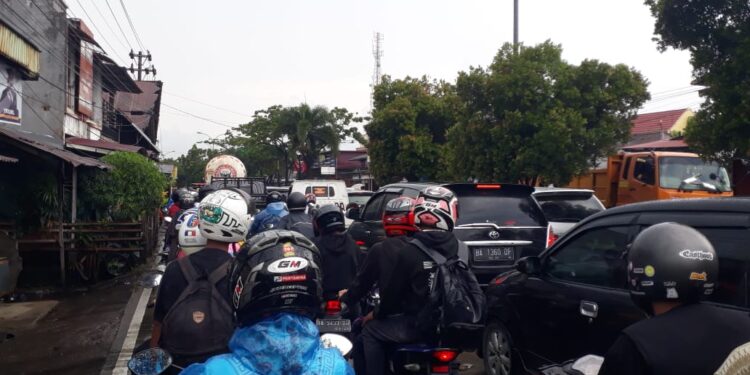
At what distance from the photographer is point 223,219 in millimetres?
3676

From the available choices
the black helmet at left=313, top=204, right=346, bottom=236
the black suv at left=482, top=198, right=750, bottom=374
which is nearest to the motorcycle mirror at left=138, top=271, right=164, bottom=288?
the black helmet at left=313, top=204, right=346, bottom=236

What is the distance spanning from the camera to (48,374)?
7.38 meters

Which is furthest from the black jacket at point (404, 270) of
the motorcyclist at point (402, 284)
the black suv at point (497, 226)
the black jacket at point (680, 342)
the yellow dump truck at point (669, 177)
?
the yellow dump truck at point (669, 177)

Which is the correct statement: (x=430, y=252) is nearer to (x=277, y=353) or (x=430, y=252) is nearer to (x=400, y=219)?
(x=400, y=219)

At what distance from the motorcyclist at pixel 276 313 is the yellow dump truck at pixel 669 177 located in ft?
44.7

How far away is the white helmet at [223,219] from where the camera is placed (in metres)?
3.65

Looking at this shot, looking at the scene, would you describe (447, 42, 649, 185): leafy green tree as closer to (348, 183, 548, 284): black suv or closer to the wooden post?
(348, 183, 548, 284): black suv

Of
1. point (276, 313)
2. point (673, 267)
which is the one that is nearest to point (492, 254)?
point (673, 267)

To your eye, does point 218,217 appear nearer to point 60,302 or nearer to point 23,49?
point 60,302

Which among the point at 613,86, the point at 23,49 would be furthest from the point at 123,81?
the point at 613,86

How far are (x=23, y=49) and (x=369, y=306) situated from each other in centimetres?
1115

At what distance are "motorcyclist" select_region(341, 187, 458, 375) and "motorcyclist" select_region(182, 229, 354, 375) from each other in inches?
72.4

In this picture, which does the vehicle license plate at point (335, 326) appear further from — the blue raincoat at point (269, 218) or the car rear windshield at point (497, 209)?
the car rear windshield at point (497, 209)

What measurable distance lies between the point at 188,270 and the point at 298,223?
416 centimetres
